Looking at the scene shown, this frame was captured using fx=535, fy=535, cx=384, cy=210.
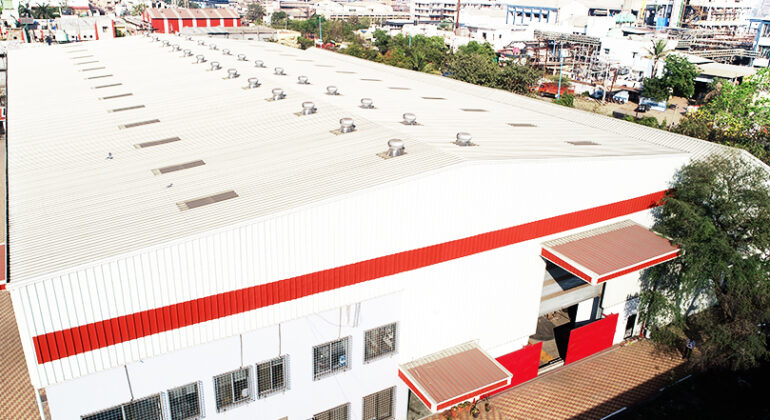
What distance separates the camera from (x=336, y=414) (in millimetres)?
21000

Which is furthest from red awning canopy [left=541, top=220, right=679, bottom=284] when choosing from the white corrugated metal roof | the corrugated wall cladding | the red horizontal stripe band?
the white corrugated metal roof

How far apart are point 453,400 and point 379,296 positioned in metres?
4.61

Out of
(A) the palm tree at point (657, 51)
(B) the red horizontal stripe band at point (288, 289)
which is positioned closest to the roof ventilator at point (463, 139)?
(B) the red horizontal stripe band at point (288, 289)

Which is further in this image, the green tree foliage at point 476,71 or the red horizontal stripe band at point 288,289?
the green tree foliage at point 476,71

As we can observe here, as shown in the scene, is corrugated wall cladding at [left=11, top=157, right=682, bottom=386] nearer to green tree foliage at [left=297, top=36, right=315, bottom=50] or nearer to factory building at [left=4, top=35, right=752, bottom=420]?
factory building at [left=4, top=35, right=752, bottom=420]

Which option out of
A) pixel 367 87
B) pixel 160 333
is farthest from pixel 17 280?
pixel 367 87

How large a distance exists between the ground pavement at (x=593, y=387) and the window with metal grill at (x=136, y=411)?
11649 mm

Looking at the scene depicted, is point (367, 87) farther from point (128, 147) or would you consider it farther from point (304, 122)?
point (128, 147)

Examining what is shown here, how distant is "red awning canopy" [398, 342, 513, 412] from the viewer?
1970cm

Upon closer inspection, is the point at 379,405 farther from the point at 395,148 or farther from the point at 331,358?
the point at 395,148

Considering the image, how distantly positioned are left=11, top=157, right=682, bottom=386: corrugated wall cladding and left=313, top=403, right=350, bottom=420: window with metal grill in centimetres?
476

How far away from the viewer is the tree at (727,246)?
903 inches

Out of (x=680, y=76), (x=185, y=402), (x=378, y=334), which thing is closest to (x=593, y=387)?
(x=378, y=334)

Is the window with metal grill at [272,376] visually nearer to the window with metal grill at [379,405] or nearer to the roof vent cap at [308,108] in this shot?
the window with metal grill at [379,405]
